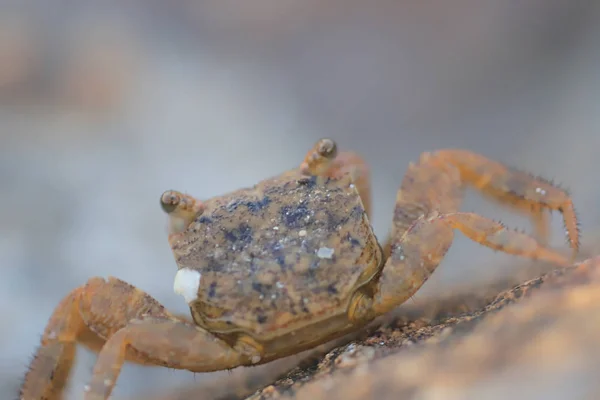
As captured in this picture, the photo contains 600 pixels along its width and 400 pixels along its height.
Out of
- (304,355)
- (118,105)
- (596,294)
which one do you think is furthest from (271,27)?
(596,294)

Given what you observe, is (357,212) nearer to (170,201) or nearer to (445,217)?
(445,217)

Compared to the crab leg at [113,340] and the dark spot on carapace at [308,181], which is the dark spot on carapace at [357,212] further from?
the crab leg at [113,340]

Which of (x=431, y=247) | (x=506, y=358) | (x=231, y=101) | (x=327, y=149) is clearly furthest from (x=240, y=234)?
(x=231, y=101)

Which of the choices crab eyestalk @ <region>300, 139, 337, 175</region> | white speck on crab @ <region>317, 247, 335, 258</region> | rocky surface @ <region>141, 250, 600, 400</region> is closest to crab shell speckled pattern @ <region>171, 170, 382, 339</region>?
white speck on crab @ <region>317, 247, 335, 258</region>

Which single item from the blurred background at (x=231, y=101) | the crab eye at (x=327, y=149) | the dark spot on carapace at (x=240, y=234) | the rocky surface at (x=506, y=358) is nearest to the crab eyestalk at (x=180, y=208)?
the dark spot on carapace at (x=240, y=234)

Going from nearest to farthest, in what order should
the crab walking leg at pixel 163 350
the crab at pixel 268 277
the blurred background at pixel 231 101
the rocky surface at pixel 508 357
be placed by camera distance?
the rocky surface at pixel 508 357 < the crab walking leg at pixel 163 350 < the crab at pixel 268 277 < the blurred background at pixel 231 101

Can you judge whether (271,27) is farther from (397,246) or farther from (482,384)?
(482,384)
